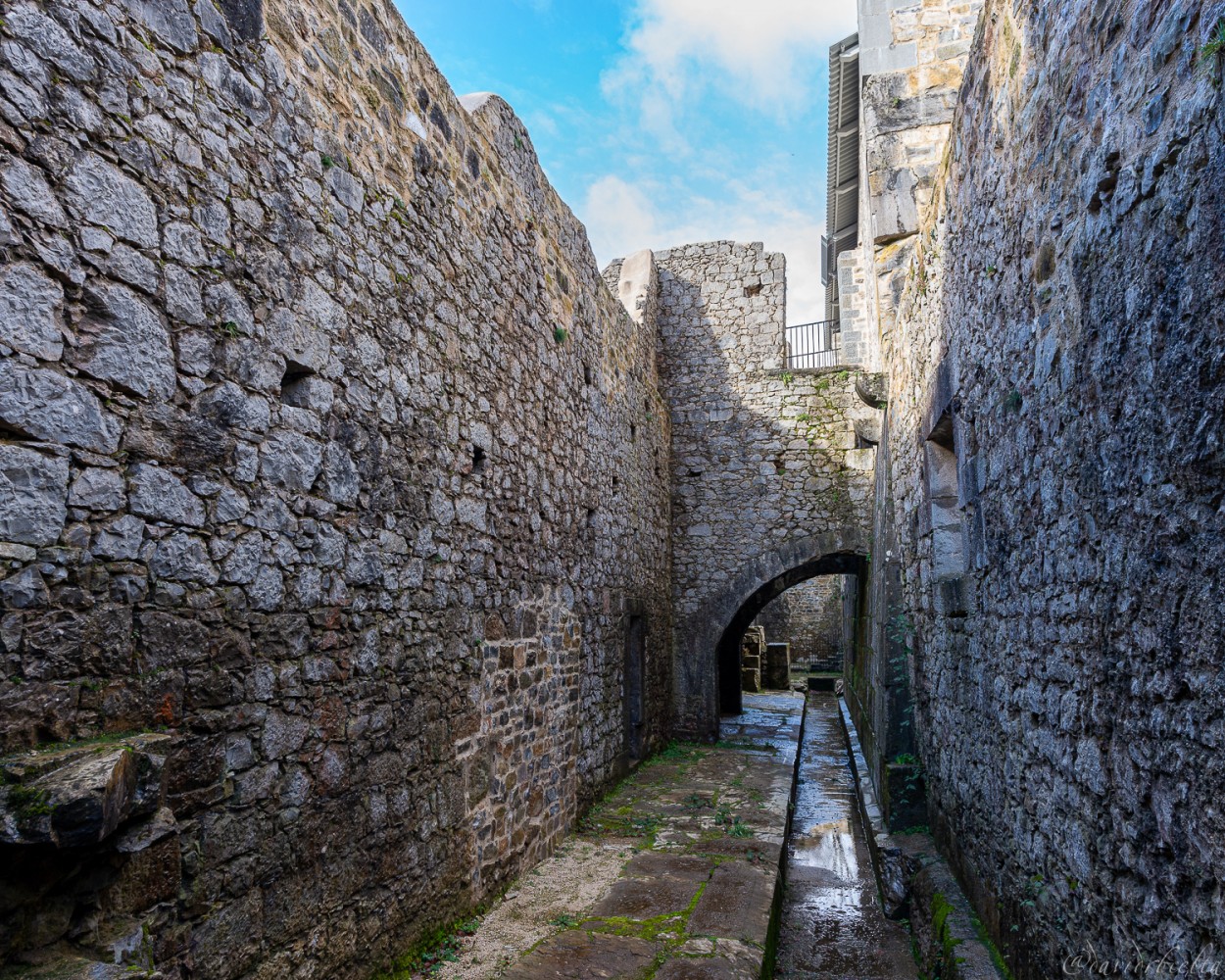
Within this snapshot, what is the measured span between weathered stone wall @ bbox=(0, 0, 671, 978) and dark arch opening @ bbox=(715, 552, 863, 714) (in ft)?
18.8

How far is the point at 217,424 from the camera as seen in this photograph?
8.49ft

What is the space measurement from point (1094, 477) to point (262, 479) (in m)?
2.66

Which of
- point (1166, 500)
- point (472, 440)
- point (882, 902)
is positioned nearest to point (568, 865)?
point (882, 902)

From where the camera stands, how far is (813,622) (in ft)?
71.6

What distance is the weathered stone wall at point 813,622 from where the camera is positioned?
847 inches

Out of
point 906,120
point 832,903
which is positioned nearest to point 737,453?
point 906,120

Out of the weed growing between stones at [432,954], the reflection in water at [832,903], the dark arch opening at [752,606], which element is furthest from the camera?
the dark arch opening at [752,606]

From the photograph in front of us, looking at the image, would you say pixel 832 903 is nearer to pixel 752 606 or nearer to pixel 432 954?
pixel 432 954

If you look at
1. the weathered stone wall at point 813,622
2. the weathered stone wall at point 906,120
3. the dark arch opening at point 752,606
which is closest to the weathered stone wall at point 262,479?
the weathered stone wall at point 906,120

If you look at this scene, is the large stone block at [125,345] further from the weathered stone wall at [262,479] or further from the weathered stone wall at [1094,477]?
the weathered stone wall at [1094,477]

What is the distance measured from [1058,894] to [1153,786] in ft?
3.04

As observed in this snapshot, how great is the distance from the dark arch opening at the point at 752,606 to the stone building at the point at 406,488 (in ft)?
14.8

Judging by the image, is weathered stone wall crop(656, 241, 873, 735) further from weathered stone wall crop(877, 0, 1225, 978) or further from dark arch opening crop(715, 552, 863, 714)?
weathered stone wall crop(877, 0, 1225, 978)

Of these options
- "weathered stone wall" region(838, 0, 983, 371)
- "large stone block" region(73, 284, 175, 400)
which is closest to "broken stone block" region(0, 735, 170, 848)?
"large stone block" region(73, 284, 175, 400)
